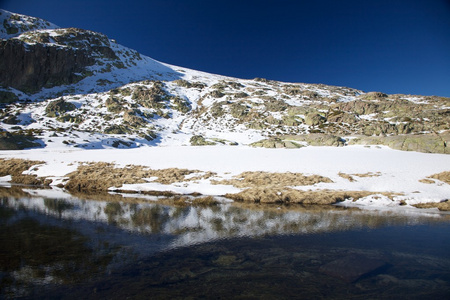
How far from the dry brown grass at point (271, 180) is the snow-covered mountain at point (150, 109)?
2255 centimetres

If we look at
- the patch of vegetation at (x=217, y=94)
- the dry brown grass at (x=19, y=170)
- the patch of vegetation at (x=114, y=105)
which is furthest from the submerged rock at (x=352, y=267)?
the patch of vegetation at (x=217, y=94)

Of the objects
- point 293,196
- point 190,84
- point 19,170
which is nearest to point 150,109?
point 190,84

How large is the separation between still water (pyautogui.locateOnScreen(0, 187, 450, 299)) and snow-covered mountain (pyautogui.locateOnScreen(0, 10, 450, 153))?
3091 centimetres

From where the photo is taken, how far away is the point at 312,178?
20.8m

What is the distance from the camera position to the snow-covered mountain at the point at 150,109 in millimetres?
55125

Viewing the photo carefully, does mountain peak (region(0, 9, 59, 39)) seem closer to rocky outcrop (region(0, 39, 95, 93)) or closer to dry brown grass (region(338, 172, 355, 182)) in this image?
rocky outcrop (region(0, 39, 95, 93))

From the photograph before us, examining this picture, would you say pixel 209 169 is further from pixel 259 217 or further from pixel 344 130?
pixel 344 130

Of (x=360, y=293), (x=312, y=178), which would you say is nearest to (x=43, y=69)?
(x=312, y=178)

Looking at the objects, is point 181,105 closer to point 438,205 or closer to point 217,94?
point 217,94

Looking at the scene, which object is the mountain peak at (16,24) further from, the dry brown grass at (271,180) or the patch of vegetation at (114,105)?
the dry brown grass at (271,180)

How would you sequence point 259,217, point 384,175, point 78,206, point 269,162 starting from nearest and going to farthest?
point 259,217 → point 78,206 → point 384,175 → point 269,162

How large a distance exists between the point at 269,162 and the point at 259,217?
→ 1366cm

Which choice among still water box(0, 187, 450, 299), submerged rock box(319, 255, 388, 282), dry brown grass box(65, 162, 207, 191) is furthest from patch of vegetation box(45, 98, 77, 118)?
submerged rock box(319, 255, 388, 282)

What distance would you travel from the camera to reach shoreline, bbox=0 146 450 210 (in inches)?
683
